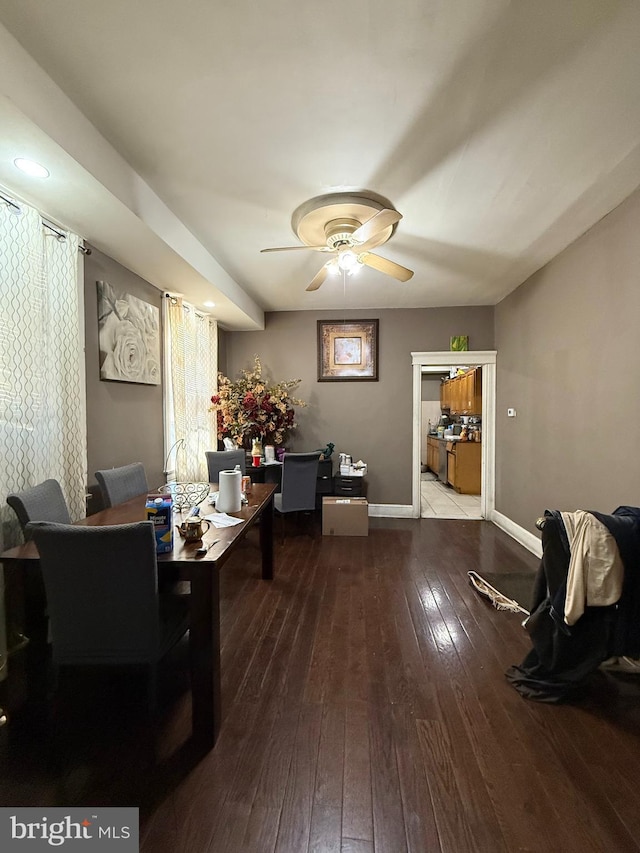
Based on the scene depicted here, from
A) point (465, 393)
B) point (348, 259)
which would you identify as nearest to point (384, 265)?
point (348, 259)

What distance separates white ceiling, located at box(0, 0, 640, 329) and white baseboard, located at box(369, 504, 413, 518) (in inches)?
129

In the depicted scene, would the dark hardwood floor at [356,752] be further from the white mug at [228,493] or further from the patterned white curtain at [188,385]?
the patterned white curtain at [188,385]

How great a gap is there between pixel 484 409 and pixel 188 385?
365 cm

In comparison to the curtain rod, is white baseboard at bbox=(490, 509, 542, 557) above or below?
below

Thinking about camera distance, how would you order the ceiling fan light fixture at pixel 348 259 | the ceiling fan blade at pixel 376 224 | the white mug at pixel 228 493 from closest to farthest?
the ceiling fan blade at pixel 376 224 < the white mug at pixel 228 493 < the ceiling fan light fixture at pixel 348 259

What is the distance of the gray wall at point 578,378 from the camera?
90.0 inches

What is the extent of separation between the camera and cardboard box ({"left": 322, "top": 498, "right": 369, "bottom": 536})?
400 cm

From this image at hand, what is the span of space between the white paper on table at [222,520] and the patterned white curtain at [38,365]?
39.7 inches

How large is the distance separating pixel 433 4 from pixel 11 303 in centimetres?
227

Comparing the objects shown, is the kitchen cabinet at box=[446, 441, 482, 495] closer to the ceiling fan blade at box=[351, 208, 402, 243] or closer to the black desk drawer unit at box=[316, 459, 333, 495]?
the black desk drawer unit at box=[316, 459, 333, 495]

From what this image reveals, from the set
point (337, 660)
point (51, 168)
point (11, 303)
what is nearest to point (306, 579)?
point (337, 660)

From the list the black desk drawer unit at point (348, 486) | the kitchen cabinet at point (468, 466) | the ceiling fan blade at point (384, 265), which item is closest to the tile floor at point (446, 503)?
the kitchen cabinet at point (468, 466)

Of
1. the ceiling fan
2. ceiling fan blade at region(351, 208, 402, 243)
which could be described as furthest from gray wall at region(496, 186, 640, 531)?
ceiling fan blade at region(351, 208, 402, 243)

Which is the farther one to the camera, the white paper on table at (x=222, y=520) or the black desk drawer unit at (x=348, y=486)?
the black desk drawer unit at (x=348, y=486)
